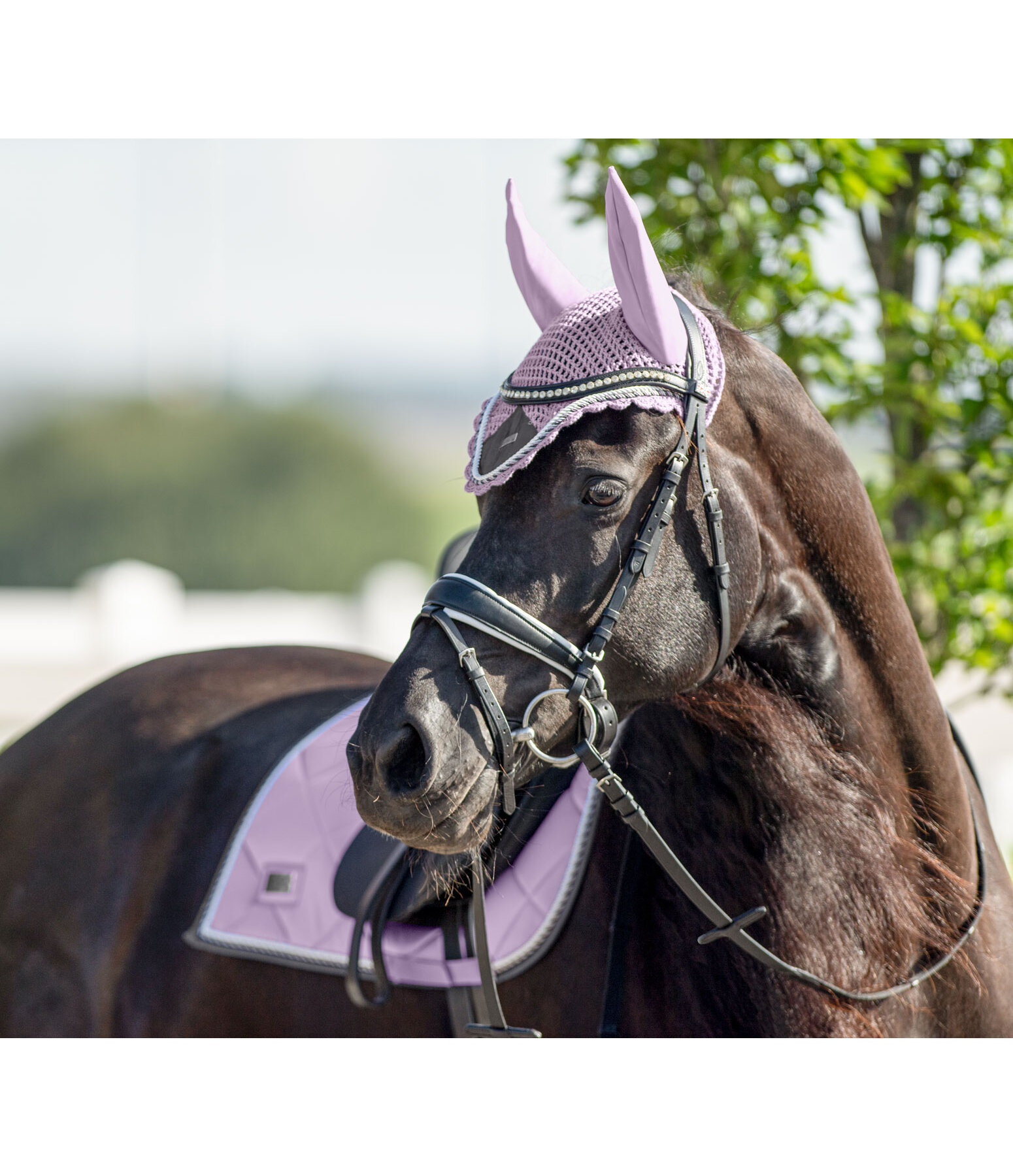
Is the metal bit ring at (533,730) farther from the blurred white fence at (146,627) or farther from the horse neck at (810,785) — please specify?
the blurred white fence at (146,627)

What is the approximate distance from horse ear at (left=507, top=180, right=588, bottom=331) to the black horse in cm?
25

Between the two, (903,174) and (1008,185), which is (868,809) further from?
(1008,185)

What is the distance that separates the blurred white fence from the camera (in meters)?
9.34

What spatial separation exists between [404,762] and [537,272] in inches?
33.2

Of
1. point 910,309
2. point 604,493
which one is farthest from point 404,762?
point 910,309

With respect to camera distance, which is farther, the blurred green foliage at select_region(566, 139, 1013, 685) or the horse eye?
the blurred green foliage at select_region(566, 139, 1013, 685)

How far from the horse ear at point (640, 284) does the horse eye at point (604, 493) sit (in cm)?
21

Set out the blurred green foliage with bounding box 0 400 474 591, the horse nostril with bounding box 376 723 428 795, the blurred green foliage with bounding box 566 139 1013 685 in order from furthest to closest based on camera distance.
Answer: the blurred green foliage with bounding box 0 400 474 591 → the blurred green foliage with bounding box 566 139 1013 685 → the horse nostril with bounding box 376 723 428 795

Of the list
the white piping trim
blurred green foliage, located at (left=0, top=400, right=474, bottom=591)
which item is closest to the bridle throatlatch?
the white piping trim

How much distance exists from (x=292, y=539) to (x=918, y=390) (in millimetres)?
21430

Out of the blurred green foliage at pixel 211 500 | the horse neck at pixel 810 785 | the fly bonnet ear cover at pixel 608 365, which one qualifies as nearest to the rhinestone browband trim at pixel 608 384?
the fly bonnet ear cover at pixel 608 365

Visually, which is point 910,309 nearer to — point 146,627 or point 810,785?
point 810,785

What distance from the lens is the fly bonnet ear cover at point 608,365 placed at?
161 centimetres

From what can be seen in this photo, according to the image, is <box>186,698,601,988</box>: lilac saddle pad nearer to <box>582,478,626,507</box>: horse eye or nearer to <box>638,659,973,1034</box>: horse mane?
<box>638,659,973,1034</box>: horse mane
